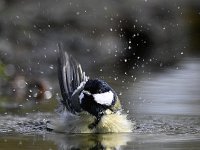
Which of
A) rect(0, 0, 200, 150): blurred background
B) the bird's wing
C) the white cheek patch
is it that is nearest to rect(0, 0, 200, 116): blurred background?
rect(0, 0, 200, 150): blurred background

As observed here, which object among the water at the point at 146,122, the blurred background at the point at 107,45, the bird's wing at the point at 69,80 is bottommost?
the water at the point at 146,122

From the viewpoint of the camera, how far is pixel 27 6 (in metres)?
12.1

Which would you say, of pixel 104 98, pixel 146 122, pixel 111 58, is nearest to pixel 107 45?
pixel 111 58

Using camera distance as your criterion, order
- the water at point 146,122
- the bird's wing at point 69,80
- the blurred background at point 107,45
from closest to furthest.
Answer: the water at point 146,122
the bird's wing at point 69,80
the blurred background at point 107,45

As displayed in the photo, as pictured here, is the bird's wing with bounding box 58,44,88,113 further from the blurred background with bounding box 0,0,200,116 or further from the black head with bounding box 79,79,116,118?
the blurred background with bounding box 0,0,200,116

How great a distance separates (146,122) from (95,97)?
85 cm

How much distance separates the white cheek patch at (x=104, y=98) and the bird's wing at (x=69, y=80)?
420 mm

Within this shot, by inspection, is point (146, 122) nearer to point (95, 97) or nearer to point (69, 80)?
point (95, 97)

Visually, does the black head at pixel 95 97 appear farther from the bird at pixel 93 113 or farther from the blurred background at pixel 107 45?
the blurred background at pixel 107 45

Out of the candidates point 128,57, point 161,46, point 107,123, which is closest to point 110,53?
point 128,57

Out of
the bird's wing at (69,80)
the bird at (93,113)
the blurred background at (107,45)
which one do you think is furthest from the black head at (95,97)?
the blurred background at (107,45)

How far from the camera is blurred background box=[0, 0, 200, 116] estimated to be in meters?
10.1

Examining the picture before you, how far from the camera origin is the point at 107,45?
12.3 metres

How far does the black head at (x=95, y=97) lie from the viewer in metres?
7.30
